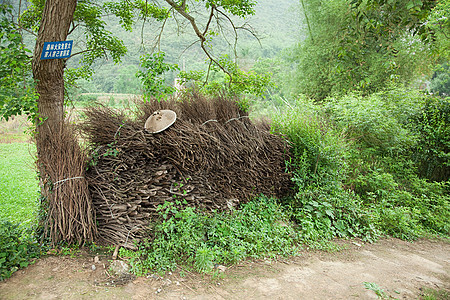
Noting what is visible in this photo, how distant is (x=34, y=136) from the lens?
11.3 ft

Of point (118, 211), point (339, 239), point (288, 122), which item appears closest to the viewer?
point (118, 211)

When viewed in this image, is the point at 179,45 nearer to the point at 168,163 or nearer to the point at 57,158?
the point at 168,163

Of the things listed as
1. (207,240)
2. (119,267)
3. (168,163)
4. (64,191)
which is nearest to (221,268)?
(207,240)

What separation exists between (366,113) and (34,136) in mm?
6662

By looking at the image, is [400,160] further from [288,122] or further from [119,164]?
[119,164]

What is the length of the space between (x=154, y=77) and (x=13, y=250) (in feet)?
8.17

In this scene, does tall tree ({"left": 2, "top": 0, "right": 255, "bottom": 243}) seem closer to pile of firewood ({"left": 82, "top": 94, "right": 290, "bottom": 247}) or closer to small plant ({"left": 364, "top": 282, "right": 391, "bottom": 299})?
pile of firewood ({"left": 82, "top": 94, "right": 290, "bottom": 247})

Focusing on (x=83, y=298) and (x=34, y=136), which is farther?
(x=34, y=136)

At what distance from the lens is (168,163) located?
381 cm

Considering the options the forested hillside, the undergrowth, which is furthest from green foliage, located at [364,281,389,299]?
the forested hillside

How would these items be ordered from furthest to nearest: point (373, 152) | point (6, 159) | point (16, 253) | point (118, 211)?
point (6, 159), point (373, 152), point (118, 211), point (16, 253)

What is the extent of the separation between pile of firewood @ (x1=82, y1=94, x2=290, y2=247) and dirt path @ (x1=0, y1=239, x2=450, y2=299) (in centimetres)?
57

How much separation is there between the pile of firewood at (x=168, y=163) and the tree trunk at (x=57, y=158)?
193mm

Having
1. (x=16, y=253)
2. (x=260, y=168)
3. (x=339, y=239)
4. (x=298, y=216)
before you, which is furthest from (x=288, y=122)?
(x=16, y=253)
